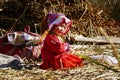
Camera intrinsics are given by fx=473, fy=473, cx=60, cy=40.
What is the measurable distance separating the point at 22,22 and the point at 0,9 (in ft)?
1.39

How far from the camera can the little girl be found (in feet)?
15.4

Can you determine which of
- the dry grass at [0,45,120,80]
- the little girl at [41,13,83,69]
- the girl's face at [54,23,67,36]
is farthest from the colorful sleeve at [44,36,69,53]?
the dry grass at [0,45,120,80]

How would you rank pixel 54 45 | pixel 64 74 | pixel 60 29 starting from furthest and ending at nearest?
1. pixel 60 29
2. pixel 54 45
3. pixel 64 74

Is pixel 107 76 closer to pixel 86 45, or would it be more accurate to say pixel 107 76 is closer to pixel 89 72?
pixel 89 72

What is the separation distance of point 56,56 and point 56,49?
0.25 ft

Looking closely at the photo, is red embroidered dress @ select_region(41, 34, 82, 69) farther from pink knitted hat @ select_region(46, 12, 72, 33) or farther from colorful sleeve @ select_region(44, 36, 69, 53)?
pink knitted hat @ select_region(46, 12, 72, 33)

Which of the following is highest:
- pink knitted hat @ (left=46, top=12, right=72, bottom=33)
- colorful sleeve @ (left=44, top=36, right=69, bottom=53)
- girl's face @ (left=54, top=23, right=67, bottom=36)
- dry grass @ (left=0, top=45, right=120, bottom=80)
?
pink knitted hat @ (left=46, top=12, right=72, bottom=33)

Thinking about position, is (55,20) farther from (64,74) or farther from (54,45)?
(64,74)

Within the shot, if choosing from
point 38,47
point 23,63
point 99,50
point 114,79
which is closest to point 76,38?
point 99,50

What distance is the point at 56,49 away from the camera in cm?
470

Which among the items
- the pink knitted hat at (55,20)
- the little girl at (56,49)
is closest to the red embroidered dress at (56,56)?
the little girl at (56,49)

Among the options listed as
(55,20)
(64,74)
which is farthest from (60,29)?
→ (64,74)

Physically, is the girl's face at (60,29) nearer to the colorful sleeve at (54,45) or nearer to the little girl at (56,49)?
the little girl at (56,49)

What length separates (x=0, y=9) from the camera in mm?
7477
